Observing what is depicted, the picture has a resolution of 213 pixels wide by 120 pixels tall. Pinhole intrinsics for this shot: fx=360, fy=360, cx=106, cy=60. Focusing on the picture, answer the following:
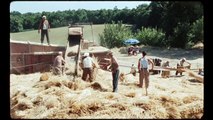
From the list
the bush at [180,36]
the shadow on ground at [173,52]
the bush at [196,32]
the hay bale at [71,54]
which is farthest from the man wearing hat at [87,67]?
the bush at [180,36]

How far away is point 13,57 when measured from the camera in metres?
15.0

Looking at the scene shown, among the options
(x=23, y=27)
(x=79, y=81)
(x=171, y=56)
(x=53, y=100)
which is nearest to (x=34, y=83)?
(x=79, y=81)

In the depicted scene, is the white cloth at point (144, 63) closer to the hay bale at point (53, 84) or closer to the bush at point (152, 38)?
the hay bale at point (53, 84)

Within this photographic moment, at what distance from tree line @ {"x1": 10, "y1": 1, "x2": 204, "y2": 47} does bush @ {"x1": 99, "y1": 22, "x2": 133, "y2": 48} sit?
120cm

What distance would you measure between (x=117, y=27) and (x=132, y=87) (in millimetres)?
30919

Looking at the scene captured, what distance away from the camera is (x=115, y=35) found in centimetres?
4200

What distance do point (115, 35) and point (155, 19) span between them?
10.3m

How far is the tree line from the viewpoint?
36719 millimetres

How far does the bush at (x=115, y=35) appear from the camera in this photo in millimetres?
41594

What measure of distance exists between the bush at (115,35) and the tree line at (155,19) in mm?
1197

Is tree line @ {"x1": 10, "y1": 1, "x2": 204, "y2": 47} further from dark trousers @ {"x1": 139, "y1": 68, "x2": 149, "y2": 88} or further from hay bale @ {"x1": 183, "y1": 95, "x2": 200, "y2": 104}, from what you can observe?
hay bale @ {"x1": 183, "y1": 95, "x2": 200, "y2": 104}

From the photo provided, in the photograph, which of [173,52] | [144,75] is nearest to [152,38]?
[173,52]

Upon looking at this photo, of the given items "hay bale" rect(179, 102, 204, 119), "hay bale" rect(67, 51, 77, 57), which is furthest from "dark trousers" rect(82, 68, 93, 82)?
"hay bale" rect(179, 102, 204, 119)
